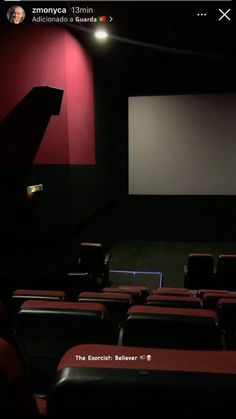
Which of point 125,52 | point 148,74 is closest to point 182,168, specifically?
point 148,74

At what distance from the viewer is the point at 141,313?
1.48 m

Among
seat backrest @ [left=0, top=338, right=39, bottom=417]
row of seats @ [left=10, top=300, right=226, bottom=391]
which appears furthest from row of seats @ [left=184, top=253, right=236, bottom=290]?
seat backrest @ [left=0, top=338, right=39, bottom=417]

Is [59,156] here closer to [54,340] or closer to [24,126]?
[24,126]

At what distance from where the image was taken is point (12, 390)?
0.60m

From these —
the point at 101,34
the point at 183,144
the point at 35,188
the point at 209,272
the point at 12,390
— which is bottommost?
the point at 209,272

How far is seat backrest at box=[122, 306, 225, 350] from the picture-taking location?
4.60 feet

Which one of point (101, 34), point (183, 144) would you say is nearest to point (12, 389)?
point (101, 34)

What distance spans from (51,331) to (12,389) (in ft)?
3.02

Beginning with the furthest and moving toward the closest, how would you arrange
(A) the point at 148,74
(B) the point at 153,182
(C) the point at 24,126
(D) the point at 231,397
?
(B) the point at 153,182, (A) the point at 148,74, (C) the point at 24,126, (D) the point at 231,397

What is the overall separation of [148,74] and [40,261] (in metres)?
4.52

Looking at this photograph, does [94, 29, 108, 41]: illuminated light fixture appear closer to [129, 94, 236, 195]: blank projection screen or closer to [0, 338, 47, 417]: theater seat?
[129, 94, 236, 195]: blank projection screen

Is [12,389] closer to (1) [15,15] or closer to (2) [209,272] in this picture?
(2) [209,272]

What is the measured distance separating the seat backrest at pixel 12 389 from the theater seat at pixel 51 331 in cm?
75

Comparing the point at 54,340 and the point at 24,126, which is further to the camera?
the point at 24,126
